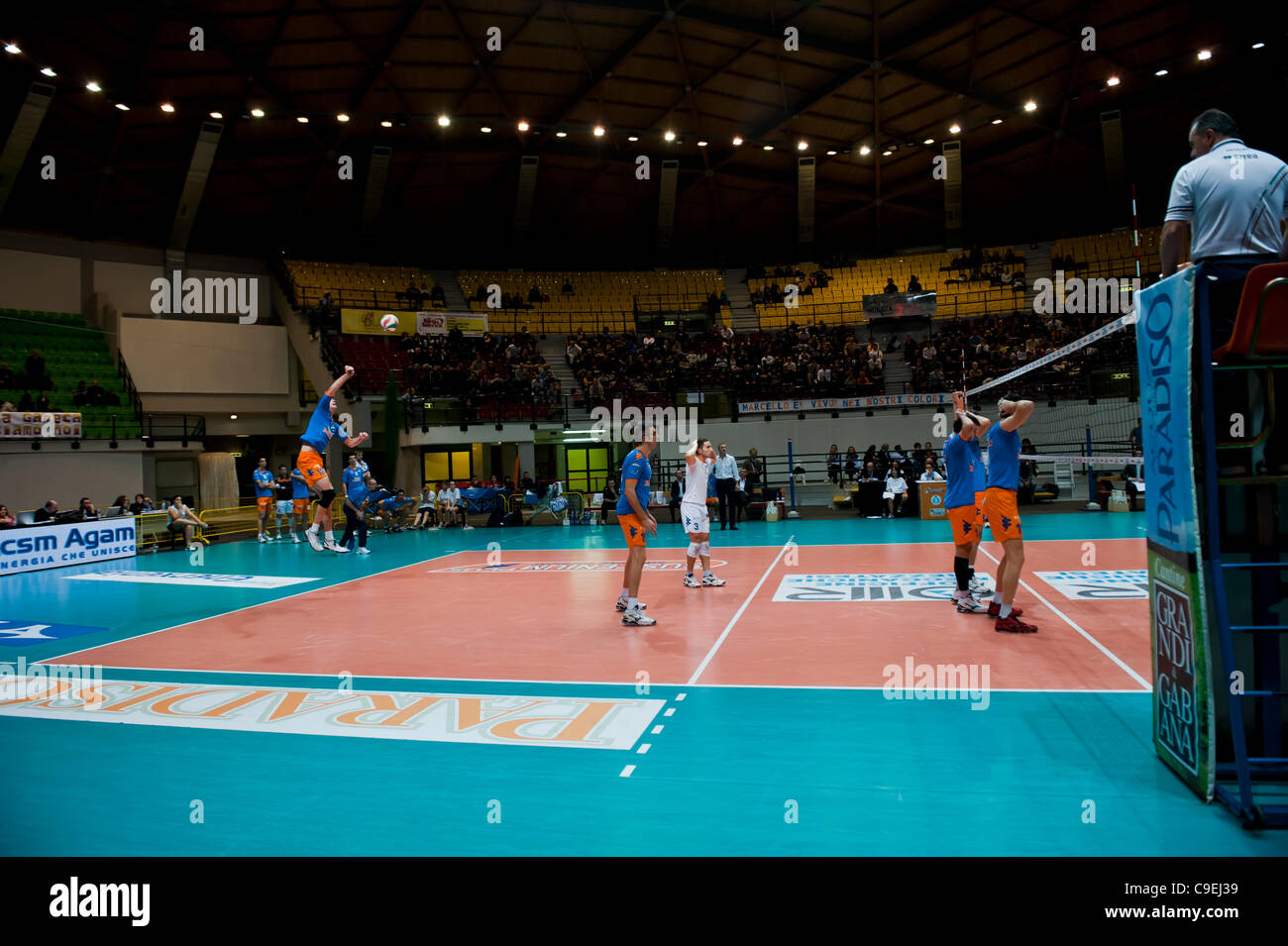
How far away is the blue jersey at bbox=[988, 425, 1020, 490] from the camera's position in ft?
22.5

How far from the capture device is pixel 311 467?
13109 millimetres

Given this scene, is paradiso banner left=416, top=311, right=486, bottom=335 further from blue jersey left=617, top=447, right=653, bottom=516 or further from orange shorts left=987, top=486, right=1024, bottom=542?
orange shorts left=987, top=486, right=1024, bottom=542

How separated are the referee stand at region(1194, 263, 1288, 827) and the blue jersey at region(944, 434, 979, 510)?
161 inches

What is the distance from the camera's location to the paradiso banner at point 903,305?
33.0 m

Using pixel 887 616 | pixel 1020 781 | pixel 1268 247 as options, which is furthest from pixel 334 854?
pixel 887 616

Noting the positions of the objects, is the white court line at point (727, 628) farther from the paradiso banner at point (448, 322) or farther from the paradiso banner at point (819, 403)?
the paradiso banner at point (448, 322)

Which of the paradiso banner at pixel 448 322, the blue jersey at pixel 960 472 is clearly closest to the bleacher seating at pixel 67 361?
the paradiso banner at pixel 448 322

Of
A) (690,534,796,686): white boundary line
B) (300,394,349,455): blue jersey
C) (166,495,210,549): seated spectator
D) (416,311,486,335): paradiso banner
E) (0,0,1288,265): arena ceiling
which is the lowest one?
(690,534,796,686): white boundary line

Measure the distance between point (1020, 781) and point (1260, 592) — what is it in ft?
4.70

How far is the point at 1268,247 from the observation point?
354 centimetres

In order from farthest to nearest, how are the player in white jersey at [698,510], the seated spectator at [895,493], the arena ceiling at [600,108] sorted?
the arena ceiling at [600,108]
the seated spectator at [895,493]
the player in white jersey at [698,510]

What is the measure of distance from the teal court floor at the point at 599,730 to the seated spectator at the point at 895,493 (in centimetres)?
1009

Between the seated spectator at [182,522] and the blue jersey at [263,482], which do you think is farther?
the blue jersey at [263,482]

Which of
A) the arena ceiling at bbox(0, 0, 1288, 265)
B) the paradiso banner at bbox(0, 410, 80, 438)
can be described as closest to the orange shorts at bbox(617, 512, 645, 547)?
the arena ceiling at bbox(0, 0, 1288, 265)
